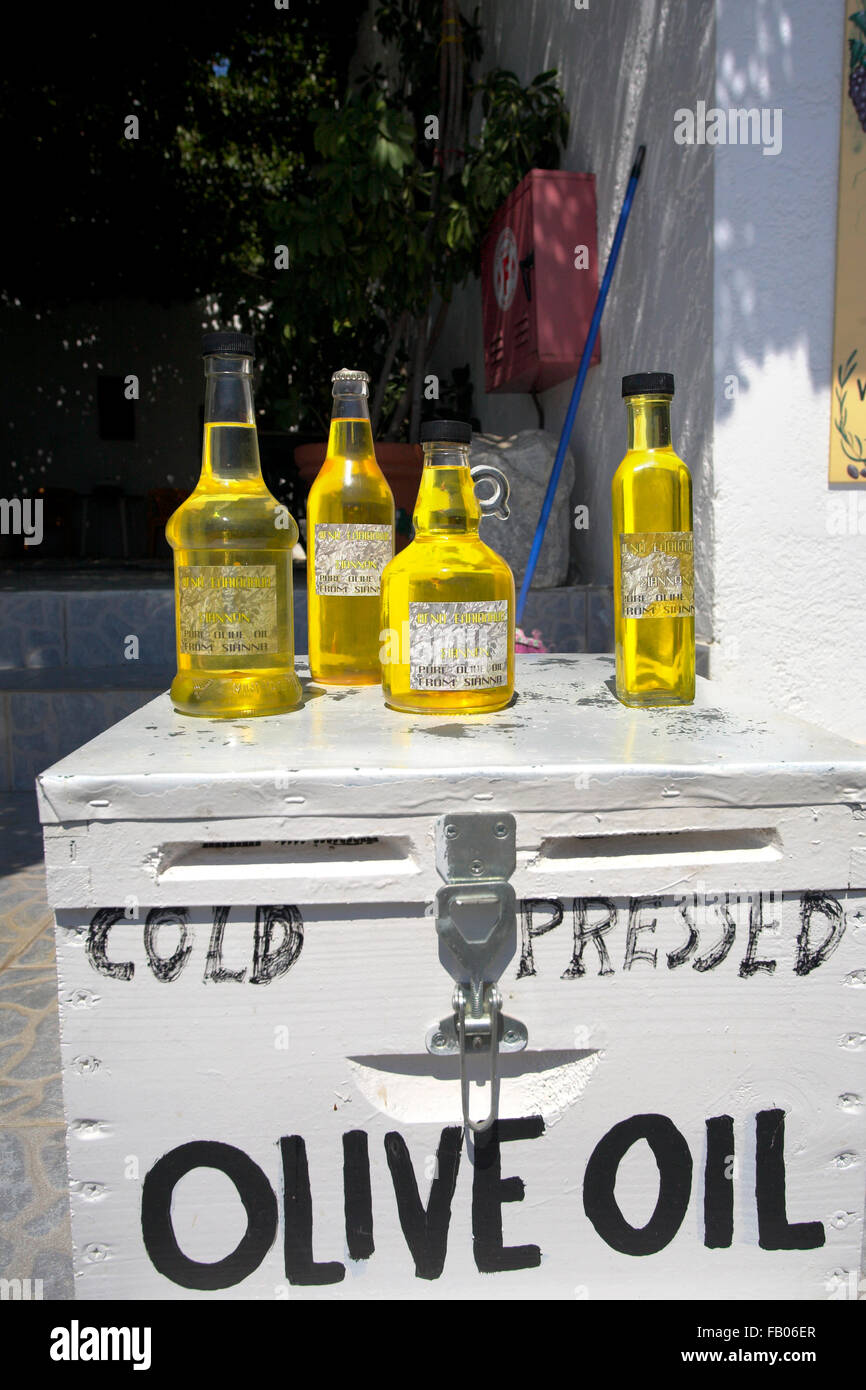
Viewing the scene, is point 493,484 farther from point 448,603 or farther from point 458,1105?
point 458,1105

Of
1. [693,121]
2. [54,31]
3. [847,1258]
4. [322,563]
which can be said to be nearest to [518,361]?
[693,121]

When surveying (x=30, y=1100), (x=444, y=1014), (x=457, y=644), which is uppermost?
(x=457, y=644)

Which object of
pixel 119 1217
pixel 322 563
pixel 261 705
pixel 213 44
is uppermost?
pixel 213 44

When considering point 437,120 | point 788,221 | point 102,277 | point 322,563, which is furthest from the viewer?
point 102,277

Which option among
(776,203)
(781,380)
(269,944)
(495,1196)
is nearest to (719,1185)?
(495,1196)

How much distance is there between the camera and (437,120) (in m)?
4.57

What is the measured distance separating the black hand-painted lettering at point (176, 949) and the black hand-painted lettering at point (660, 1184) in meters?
0.39

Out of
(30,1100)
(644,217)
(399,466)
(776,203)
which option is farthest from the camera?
(399,466)

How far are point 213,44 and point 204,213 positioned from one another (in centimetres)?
225

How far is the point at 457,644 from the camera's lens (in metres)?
0.94

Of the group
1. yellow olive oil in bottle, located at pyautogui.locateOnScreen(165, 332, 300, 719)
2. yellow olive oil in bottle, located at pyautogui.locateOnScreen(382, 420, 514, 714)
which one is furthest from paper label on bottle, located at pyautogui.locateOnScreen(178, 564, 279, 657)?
yellow olive oil in bottle, located at pyautogui.locateOnScreen(382, 420, 514, 714)

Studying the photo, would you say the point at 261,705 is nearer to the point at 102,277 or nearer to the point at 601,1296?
the point at 601,1296

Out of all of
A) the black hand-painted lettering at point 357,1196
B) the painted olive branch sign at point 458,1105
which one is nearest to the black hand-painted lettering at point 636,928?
the painted olive branch sign at point 458,1105

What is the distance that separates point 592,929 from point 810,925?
18 cm
